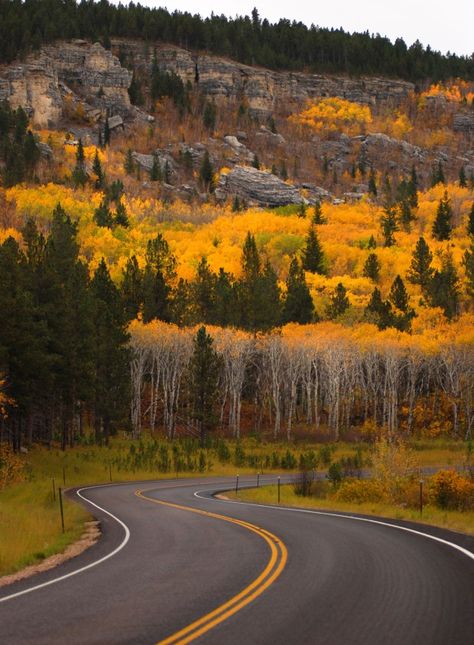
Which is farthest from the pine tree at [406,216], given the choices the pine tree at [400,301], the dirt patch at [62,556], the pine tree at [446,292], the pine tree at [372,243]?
the dirt patch at [62,556]

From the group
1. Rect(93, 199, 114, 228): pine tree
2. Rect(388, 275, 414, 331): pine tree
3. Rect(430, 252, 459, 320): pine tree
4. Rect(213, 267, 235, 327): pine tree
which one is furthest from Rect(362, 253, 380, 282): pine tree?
Rect(93, 199, 114, 228): pine tree

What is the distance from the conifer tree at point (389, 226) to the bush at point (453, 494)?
92917 mm

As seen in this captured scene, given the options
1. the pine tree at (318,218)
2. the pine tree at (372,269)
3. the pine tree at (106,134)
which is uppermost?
the pine tree at (106,134)

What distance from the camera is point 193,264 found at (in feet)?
338

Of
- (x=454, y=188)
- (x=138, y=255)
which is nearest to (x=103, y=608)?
(x=138, y=255)

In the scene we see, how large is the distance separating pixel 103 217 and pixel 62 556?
315 ft

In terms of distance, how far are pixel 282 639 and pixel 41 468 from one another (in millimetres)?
32314

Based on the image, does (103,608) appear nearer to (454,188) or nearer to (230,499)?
(230,499)

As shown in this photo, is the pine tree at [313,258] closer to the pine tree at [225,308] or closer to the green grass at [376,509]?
the pine tree at [225,308]

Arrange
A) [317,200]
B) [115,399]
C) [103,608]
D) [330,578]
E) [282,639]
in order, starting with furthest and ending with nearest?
1. [317,200]
2. [115,399]
3. [330,578]
4. [103,608]
5. [282,639]

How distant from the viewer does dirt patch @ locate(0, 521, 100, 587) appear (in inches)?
467

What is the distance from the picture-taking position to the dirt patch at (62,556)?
38.9 ft

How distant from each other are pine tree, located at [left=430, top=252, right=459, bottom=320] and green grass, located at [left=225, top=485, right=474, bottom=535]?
53025mm

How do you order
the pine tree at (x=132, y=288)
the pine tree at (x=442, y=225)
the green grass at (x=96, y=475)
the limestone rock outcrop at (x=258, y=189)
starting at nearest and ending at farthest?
1. the green grass at (x=96, y=475)
2. the pine tree at (x=132, y=288)
3. the pine tree at (x=442, y=225)
4. the limestone rock outcrop at (x=258, y=189)
